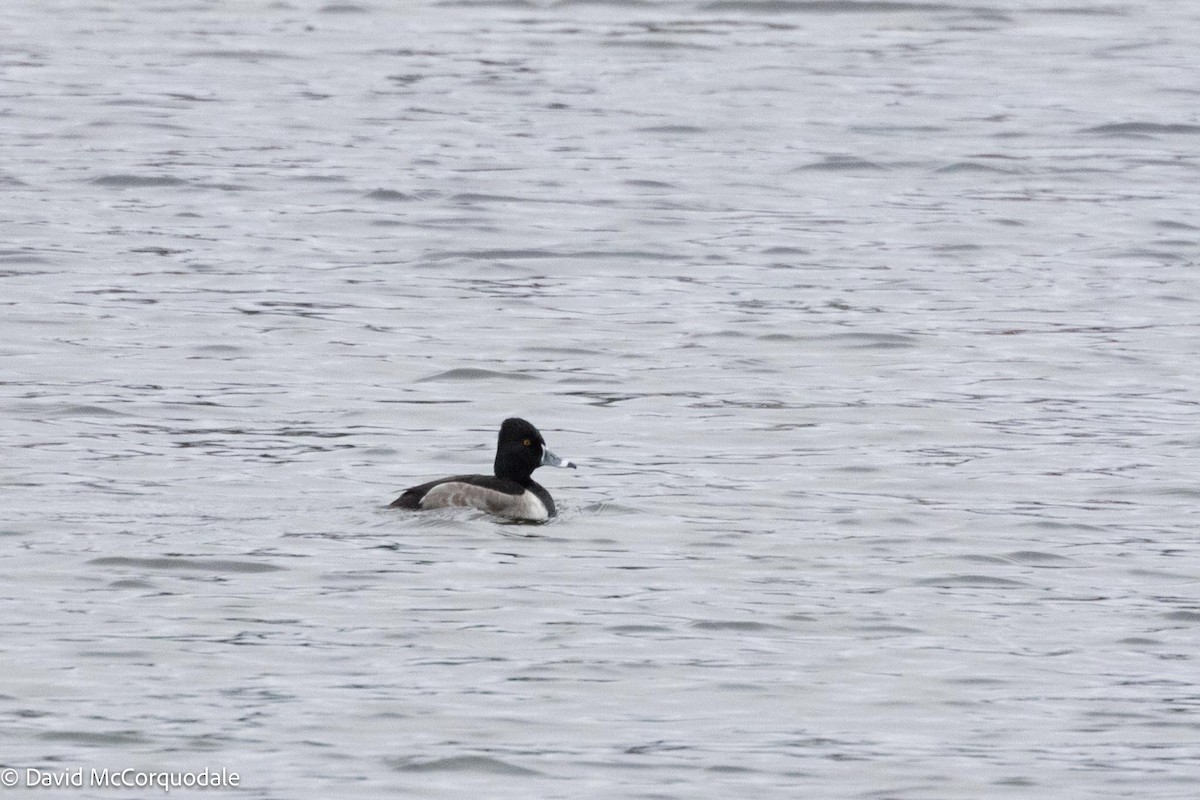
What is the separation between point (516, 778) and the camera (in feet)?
31.9

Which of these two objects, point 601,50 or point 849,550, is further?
point 601,50

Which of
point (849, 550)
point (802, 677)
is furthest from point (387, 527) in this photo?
point (802, 677)

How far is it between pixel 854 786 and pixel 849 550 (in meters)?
3.70

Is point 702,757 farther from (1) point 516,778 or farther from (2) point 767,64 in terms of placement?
(2) point 767,64

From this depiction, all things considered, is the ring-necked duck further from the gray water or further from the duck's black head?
the gray water

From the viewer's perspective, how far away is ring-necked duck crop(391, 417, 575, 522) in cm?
1365

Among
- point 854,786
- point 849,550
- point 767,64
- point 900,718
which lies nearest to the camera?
point 854,786

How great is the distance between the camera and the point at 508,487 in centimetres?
1412

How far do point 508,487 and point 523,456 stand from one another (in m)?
0.26
